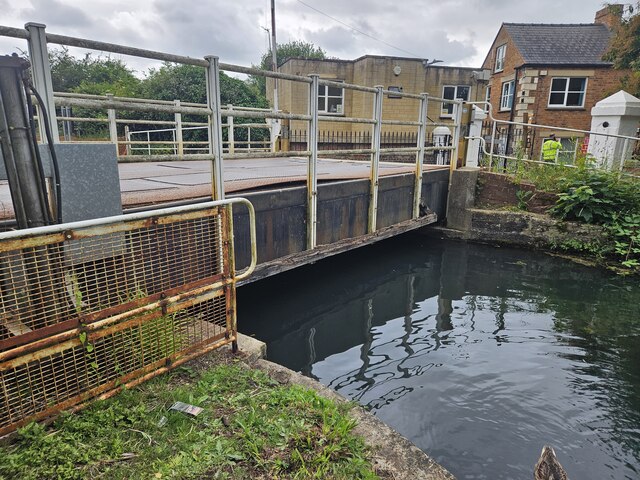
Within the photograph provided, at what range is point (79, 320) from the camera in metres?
2.48

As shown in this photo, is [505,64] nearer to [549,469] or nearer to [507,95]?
[507,95]

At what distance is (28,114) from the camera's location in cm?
254

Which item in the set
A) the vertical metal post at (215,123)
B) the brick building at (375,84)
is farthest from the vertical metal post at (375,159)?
the brick building at (375,84)

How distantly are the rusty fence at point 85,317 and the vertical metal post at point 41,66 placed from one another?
0.84 meters

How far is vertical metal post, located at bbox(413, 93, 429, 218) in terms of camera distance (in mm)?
7285

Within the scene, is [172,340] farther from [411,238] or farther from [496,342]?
[411,238]

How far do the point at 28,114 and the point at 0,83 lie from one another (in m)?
0.20

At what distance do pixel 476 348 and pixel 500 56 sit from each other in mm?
25706

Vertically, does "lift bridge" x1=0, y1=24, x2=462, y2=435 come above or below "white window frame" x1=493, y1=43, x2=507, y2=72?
below

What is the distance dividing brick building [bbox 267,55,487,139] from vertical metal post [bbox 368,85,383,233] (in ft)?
53.1

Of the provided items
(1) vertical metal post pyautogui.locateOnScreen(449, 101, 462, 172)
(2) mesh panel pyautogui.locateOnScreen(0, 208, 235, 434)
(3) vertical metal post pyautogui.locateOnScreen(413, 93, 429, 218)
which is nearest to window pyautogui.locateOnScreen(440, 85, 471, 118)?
(1) vertical metal post pyautogui.locateOnScreen(449, 101, 462, 172)

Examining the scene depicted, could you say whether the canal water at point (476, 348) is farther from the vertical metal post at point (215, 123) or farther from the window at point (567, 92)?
the window at point (567, 92)

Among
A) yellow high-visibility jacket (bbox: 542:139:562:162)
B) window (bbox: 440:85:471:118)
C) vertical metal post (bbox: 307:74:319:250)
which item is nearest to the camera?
vertical metal post (bbox: 307:74:319:250)

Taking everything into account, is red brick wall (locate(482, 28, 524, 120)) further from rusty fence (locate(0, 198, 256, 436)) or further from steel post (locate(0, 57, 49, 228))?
steel post (locate(0, 57, 49, 228))
